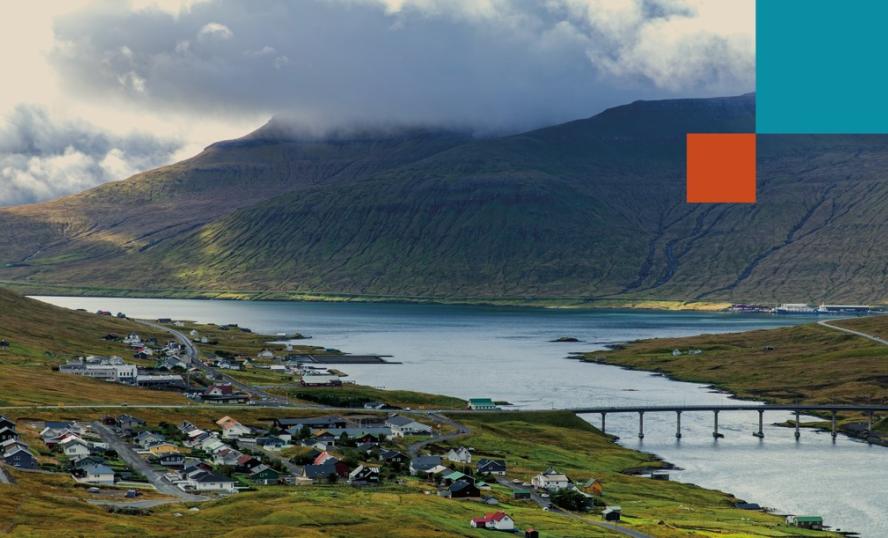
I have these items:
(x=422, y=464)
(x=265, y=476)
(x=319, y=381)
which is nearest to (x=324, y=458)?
(x=265, y=476)

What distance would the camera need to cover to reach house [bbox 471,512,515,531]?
86625 mm

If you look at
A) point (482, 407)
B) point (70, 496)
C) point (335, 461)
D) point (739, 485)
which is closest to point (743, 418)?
point (482, 407)

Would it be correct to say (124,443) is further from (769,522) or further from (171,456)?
(769,522)

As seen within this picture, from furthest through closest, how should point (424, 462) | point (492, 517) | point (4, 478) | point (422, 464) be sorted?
1. point (424, 462)
2. point (422, 464)
3. point (4, 478)
4. point (492, 517)

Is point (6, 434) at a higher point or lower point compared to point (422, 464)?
higher

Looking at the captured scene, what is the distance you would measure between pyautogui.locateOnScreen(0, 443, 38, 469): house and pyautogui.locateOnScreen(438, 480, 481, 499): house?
32.9 metres

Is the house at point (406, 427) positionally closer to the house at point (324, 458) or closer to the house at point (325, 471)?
the house at point (324, 458)

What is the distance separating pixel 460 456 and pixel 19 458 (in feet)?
140

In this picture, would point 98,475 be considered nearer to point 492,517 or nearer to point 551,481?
point 492,517

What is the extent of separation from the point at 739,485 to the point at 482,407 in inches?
1841

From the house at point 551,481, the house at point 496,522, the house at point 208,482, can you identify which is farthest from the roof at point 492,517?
the house at point 551,481

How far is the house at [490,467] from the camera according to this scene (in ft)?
383

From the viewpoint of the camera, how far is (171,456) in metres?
110

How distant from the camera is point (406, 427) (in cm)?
14275
